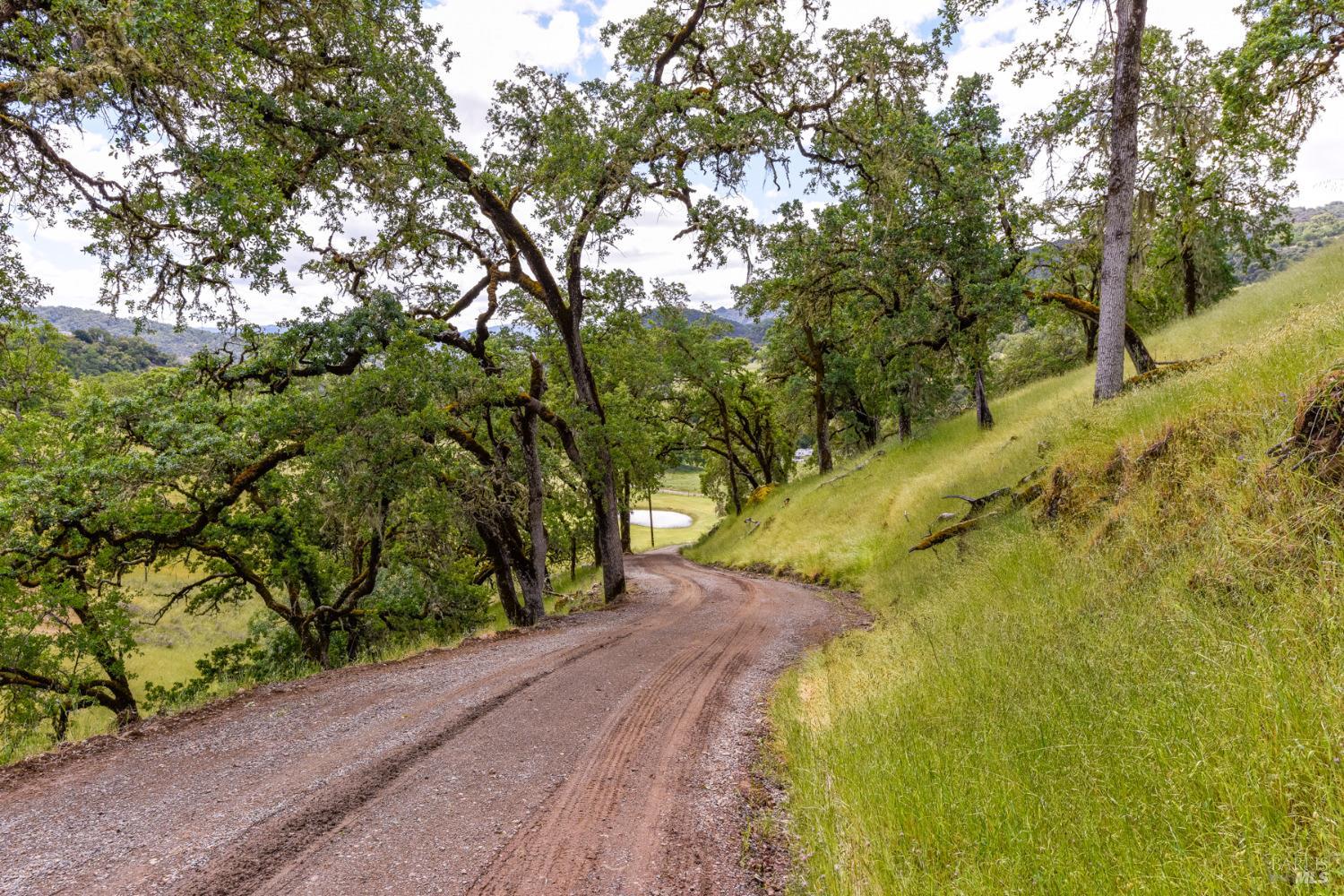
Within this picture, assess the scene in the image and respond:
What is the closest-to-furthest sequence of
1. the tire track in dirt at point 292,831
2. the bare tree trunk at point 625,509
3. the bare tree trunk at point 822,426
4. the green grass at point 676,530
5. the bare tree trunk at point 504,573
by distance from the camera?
1. the tire track in dirt at point 292,831
2. the bare tree trunk at point 504,573
3. the bare tree trunk at point 822,426
4. the bare tree trunk at point 625,509
5. the green grass at point 676,530

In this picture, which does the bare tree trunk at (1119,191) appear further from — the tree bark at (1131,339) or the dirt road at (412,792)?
the dirt road at (412,792)

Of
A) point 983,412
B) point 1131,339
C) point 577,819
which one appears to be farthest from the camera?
point 983,412

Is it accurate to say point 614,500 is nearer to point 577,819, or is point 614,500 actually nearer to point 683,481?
point 577,819

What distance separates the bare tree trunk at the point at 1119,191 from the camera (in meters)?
9.34

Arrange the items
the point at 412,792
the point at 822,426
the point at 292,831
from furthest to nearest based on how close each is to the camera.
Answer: the point at 822,426
the point at 412,792
the point at 292,831

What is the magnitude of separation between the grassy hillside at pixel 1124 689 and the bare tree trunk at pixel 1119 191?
5.67 feet

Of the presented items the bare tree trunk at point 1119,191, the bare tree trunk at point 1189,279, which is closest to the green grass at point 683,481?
the bare tree trunk at point 1189,279

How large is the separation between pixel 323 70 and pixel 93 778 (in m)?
9.93

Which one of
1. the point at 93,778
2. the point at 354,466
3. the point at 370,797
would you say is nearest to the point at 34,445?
the point at 354,466

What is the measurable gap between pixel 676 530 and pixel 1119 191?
67.0 m

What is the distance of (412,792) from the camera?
4234 millimetres

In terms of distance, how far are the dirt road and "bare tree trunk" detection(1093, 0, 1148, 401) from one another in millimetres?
8592

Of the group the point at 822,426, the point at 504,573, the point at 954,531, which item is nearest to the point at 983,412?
the point at 822,426

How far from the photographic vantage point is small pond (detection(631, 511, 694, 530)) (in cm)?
8369
